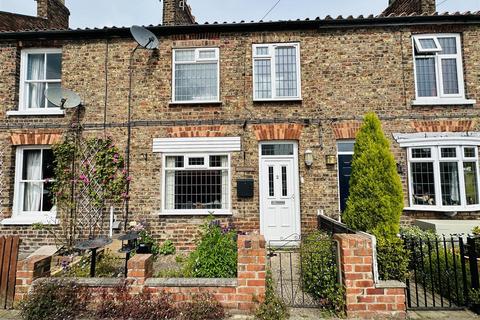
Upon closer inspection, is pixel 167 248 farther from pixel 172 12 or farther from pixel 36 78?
pixel 172 12

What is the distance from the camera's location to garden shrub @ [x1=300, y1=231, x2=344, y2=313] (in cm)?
409

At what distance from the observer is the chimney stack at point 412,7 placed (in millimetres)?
8656

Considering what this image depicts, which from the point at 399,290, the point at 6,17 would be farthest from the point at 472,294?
the point at 6,17

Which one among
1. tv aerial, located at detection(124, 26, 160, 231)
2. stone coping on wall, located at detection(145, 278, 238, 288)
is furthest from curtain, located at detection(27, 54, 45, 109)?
stone coping on wall, located at detection(145, 278, 238, 288)

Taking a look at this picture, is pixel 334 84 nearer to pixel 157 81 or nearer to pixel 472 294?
pixel 157 81

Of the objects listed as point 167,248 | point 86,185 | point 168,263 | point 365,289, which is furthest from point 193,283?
point 86,185

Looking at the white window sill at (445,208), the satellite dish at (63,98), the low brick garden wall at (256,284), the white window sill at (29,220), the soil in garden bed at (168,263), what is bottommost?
the soil in garden bed at (168,263)

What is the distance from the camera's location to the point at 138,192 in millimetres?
7980

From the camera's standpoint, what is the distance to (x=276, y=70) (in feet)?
27.5

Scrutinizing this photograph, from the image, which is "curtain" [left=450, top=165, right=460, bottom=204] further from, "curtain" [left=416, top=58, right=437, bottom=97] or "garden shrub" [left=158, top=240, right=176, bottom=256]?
"garden shrub" [left=158, top=240, right=176, bottom=256]

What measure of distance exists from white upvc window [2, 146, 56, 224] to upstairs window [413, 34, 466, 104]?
11.0 m

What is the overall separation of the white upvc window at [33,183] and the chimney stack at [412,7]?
12159 mm

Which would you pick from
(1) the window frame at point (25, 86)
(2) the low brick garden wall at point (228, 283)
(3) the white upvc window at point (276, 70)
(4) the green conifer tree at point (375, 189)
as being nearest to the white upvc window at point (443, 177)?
(4) the green conifer tree at point (375, 189)

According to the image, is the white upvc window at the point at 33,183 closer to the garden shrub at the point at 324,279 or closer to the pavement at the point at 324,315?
the pavement at the point at 324,315
